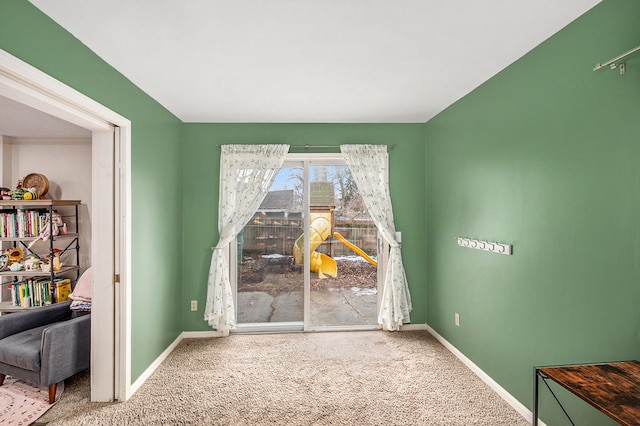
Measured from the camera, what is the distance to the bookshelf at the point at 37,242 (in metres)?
3.86

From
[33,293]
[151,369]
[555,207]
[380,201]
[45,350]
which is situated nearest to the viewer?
[555,207]

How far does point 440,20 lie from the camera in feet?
6.28

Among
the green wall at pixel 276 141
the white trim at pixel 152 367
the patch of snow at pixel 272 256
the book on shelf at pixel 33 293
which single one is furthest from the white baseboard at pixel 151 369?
the book on shelf at pixel 33 293

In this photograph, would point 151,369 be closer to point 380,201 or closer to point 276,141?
point 276,141

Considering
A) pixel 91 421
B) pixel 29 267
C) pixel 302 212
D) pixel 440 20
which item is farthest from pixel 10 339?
pixel 440 20

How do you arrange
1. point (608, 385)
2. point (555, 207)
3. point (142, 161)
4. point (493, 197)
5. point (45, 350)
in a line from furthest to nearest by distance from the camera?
point (142, 161)
point (493, 197)
point (45, 350)
point (555, 207)
point (608, 385)

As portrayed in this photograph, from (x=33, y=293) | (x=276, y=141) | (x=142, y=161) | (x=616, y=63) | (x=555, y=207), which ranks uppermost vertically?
(x=276, y=141)

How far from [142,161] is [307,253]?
2.11 meters

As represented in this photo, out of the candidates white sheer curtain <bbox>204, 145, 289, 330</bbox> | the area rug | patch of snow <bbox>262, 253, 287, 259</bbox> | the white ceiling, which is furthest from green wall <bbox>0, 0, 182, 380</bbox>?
patch of snow <bbox>262, 253, 287, 259</bbox>

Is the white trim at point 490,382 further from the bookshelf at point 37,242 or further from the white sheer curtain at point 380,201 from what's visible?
the bookshelf at point 37,242

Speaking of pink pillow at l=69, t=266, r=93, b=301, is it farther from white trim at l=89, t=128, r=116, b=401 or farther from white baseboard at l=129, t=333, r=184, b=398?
white baseboard at l=129, t=333, r=184, b=398

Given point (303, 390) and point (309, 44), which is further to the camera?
point (303, 390)

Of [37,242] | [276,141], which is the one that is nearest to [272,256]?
[276,141]

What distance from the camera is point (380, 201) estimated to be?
159 inches
